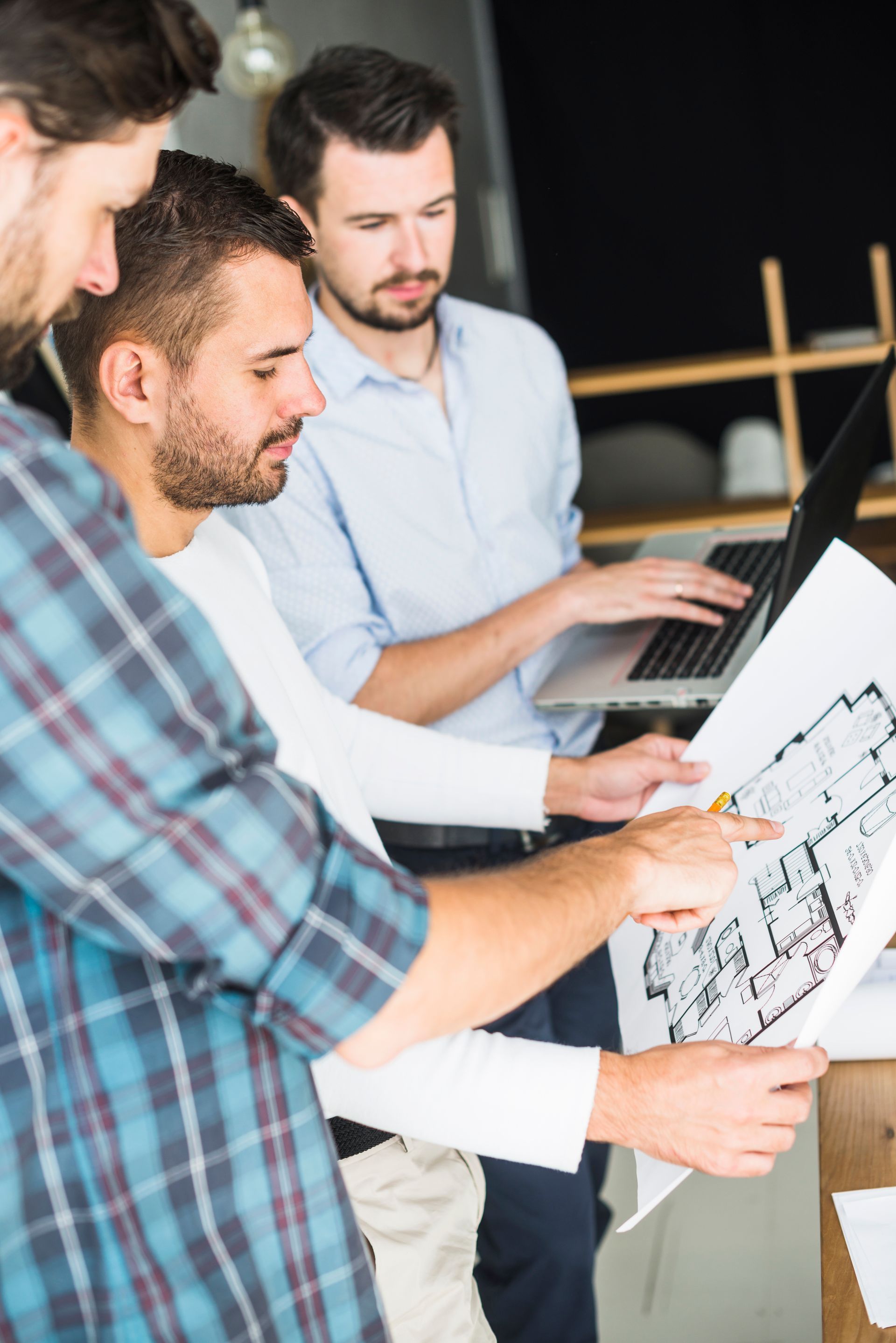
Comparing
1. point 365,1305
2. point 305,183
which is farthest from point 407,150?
point 365,1305

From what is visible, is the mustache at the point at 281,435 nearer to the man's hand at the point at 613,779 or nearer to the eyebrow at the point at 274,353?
the eyebrow at the point at 274,353

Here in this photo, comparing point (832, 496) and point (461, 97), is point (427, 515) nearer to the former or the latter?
point (832, 496)

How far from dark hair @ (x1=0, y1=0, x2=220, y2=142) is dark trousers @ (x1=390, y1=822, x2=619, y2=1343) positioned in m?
1.06

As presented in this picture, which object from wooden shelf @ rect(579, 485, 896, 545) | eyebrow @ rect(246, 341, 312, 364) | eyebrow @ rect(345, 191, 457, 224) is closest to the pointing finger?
eyebrow @ rect(246, 341, 312, 364)

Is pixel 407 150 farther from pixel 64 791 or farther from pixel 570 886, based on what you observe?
pixel 64 791

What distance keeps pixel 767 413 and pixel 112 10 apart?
4450mm

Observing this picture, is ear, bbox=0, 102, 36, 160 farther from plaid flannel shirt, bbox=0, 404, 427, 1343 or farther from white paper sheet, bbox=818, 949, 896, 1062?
white paper sheet, bbox=818, 949, 896, 1062

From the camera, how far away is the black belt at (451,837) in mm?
1585

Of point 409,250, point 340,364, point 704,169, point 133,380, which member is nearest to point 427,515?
point 340,364

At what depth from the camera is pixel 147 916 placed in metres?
0.60

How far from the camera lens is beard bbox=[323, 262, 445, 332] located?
169 centimetres

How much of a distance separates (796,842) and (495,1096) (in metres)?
0.31

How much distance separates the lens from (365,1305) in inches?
30.3

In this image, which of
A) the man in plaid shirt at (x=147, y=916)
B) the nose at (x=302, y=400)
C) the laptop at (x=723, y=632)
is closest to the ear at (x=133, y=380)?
the nose at (x=302, y=400)
